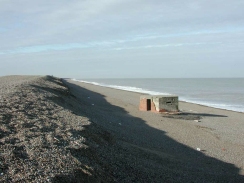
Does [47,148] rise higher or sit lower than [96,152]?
higher

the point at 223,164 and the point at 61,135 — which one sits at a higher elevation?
the point at 61,135

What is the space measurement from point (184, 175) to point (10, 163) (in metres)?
4.15

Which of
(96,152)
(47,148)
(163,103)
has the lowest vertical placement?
(163,103)

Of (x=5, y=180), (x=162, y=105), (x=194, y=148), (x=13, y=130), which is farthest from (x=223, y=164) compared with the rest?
(x=162, y=105)

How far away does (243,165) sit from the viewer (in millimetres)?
9484

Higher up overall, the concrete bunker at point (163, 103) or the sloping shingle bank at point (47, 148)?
the sloping shingle bank at point (47, 148)

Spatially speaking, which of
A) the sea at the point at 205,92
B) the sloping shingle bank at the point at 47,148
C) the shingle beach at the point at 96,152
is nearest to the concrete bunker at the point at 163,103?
the shingle beach at the point at 96,152

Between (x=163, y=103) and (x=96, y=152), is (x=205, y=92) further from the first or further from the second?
(x=96, y=152)

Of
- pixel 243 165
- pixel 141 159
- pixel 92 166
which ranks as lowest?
pixel 243 165

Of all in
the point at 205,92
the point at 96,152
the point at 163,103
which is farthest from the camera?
the point at 205,92

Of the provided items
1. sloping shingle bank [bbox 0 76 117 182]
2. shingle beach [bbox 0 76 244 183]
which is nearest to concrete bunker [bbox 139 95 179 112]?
shingle beach [bbox 0 76 244 183]

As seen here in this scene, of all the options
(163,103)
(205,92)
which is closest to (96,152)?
(163,103)

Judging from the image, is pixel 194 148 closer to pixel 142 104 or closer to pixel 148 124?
pixel 148 124

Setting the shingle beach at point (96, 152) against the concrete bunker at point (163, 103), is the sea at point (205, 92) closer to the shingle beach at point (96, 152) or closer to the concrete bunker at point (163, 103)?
the concrete bunker at point (163, 103)
